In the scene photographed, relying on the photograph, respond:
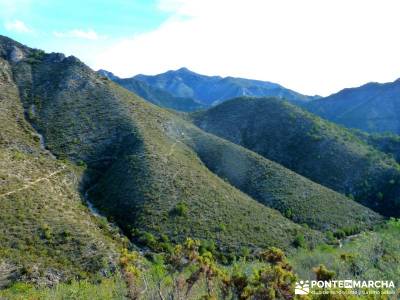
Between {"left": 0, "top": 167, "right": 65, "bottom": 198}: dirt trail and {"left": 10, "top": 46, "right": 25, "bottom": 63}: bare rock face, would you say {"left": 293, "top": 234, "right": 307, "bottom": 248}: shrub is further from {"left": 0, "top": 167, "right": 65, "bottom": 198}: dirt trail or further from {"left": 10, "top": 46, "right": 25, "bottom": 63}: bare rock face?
{"left": 10, "top": 46, "right": 25, "bottom": 63}: bare rock face

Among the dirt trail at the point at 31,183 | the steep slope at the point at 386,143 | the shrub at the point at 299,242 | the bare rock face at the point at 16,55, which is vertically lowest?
the shrub at the point at 299,242

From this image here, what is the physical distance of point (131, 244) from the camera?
5516 centimetres

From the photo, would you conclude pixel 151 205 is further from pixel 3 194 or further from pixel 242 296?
pixel 242 296

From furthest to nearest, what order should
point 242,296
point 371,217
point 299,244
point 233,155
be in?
point 233,155 < point 371,217 < point 299,244 < point 242,296

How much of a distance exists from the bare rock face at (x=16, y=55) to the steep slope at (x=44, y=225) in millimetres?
43377

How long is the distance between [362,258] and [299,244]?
76.0 feet

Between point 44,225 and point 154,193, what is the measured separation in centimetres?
1856

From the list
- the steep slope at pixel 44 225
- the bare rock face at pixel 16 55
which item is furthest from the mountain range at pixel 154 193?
the bare rock face at pixel 16 55

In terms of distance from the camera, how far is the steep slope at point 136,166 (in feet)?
195

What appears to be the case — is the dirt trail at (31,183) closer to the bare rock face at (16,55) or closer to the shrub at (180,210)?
the shrub at (180,210)

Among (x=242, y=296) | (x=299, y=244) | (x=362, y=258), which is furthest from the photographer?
(x=299, y=244)

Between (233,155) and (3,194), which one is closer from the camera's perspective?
(3,194)

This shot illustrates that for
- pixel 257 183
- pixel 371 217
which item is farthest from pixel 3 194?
pixel 371 217

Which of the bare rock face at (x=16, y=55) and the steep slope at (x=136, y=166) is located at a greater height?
the bare rock face at (x=16, y=55)
